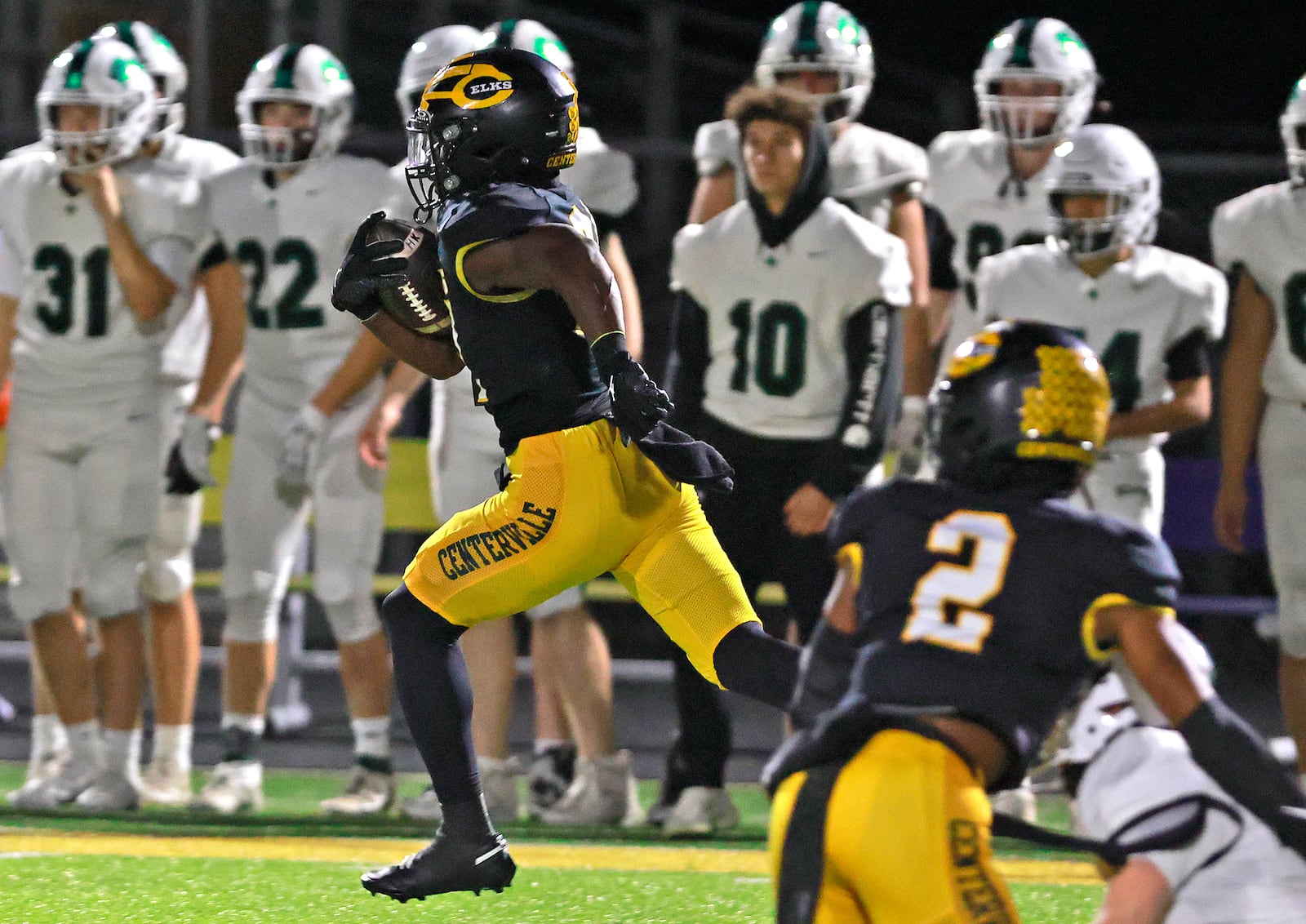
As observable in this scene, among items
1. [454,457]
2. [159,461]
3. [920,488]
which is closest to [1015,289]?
[454,457]

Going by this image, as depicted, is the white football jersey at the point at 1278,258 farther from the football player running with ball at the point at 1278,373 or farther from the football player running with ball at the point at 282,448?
the football player running with ball at the point at 282,448

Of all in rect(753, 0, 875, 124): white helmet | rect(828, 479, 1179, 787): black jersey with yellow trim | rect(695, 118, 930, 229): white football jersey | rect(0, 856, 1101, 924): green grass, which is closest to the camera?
rect(828, 479, 1179, 787): black jersey with yellow trim

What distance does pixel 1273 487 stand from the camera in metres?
5.66

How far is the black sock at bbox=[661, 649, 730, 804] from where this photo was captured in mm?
5379

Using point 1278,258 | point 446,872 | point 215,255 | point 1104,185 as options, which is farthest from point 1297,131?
point 446,872

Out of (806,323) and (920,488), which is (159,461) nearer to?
(806,323)

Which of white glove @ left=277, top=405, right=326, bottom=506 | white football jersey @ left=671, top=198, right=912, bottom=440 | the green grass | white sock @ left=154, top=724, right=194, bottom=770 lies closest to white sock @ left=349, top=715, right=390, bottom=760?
white sock @ left=154, top=724, right=194, bottom=770

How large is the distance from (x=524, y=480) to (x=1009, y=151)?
2639mm

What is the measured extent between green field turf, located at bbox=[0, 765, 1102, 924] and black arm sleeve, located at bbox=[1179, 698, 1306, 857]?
1.60 metres

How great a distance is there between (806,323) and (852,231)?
0.84 ft

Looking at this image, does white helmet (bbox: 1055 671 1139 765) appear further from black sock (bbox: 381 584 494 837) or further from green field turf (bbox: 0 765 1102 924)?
green field turf (bbox: 0 765 1102 924)

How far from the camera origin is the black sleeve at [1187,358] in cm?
555

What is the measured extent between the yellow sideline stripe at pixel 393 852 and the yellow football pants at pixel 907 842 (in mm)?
2095

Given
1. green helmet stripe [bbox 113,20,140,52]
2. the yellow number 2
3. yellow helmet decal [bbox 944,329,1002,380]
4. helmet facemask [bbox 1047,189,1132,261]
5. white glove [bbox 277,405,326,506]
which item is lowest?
white glove [bbox 277,405,326,506]
